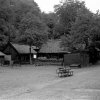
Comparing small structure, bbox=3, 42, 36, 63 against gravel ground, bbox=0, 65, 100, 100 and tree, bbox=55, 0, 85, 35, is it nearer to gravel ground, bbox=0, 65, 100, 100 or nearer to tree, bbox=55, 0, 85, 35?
tree, bbox=55, 0, 85, 35

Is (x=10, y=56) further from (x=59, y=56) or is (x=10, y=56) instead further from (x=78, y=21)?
(x=78, y=21)

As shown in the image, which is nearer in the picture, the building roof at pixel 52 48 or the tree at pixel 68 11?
the building roof at pixel 52 48

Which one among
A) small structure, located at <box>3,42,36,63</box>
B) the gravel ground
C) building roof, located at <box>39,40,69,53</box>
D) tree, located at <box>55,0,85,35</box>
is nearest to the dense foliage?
small structure, located at <box>3,42,36,63</box>

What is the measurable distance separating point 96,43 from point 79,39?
195 inches

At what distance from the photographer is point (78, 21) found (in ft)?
160

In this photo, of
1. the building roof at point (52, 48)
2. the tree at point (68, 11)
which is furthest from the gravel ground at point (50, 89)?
the tree at point (68, 11)

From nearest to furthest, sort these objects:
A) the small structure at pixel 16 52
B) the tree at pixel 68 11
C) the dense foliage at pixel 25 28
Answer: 1. the dense foliage at pixel 25 28
2. the small structure at pixel 16 52
3. the tree at pixel 68 11

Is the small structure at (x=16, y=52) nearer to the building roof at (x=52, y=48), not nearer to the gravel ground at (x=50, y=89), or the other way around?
the building roof at (x=52, y=48)

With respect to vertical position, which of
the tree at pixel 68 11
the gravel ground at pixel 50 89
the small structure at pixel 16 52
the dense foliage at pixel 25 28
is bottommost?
the gravel ground at pixel 50 89

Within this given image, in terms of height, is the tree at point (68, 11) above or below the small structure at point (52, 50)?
above

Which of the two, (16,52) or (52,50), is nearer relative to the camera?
(16,52)

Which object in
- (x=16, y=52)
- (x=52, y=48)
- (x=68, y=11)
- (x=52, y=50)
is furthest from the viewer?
(x=68, y=11)

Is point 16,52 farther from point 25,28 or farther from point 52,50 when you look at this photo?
point 52,50

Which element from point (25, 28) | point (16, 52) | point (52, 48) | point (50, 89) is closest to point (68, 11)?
point (52, 48)
